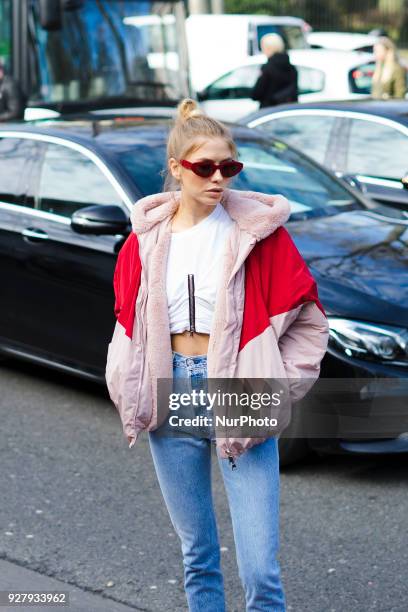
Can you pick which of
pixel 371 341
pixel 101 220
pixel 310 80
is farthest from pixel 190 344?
pixel 310 80

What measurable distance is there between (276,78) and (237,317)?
12.0 meters

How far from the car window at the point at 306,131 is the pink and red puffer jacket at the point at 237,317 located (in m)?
5.53

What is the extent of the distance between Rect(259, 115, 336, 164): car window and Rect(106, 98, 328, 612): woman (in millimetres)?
5516

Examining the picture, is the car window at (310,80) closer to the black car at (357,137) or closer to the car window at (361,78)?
the car window at (361,78)

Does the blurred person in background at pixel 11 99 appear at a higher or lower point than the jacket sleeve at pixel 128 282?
lower

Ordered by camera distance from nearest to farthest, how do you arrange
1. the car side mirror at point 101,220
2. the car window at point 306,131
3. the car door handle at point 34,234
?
the car side mirror at point 101,220
the car door handle at point 34,234
the car window at point 306,131

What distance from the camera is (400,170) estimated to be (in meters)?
8.23

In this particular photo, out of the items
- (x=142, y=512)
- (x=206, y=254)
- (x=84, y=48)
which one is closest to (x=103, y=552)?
(x=142, y=512)

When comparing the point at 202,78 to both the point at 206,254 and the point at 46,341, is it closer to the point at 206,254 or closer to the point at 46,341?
the point at 46,341

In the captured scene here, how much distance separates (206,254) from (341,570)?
1733 millimetres

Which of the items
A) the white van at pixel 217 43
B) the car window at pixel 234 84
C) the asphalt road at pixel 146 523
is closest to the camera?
the asphalt road at pixel 146 523

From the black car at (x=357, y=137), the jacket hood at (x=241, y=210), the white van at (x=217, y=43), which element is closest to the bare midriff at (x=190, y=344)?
the jacket hood at (x=241, y=210)

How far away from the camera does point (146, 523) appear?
4949 millimetres

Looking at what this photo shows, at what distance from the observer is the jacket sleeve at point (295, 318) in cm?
319
